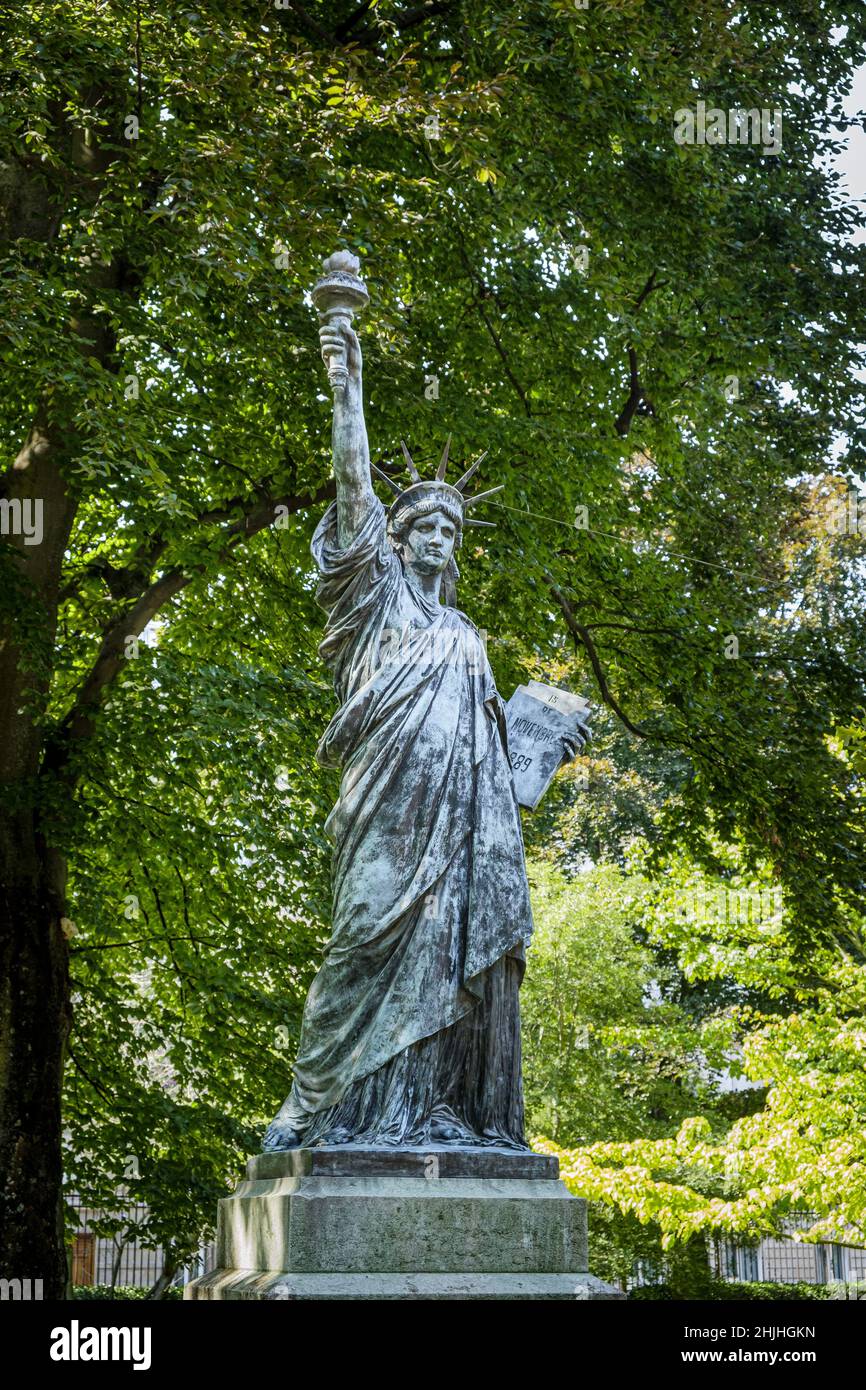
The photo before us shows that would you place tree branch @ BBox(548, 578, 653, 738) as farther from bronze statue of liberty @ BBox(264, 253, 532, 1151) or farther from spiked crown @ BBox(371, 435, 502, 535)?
bronze statue of liberty @ BBox(264, 253, 532, 1151)

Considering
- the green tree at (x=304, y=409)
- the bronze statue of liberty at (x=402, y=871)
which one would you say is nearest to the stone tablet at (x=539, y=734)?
the bronze statue of liberty at (x=402, y=871)

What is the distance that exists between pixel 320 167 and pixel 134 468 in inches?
93.4

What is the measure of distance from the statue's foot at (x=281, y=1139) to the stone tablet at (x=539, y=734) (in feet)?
5.21

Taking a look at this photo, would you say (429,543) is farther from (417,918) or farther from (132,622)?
(132,622)

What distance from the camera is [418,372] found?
1203 cm

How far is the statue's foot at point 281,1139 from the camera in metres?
5.48

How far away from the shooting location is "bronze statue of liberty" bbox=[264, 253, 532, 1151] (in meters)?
5.45

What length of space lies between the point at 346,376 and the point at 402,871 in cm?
187

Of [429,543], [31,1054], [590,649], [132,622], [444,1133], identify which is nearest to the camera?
[444,1133]

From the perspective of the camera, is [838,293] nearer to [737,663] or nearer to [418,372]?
[737,663]

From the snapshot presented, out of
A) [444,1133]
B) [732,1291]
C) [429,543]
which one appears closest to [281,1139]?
[444,1133]

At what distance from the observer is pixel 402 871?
563cm

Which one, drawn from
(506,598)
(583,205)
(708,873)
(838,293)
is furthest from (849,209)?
(708,873)

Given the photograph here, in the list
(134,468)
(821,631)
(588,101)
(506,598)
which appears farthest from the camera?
(821,631)
